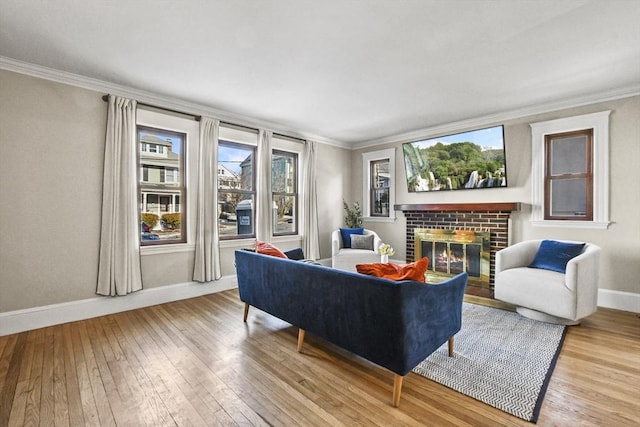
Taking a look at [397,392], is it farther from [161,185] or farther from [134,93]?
[134,93]

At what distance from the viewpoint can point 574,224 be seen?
12.5 ft

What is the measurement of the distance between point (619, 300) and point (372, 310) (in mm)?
3758

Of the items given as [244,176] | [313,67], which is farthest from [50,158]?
[313,67]

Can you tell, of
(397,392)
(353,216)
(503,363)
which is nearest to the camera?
(397,392)

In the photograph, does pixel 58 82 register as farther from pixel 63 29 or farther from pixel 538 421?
pixel 538 421

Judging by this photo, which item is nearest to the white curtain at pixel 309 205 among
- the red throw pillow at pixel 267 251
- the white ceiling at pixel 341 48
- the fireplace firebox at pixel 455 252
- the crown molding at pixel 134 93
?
the crown molding at pixel 134 93

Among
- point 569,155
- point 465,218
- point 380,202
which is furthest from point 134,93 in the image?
point 569,155

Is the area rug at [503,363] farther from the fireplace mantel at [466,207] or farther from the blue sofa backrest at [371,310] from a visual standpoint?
the fireplace mantel at [466,207]

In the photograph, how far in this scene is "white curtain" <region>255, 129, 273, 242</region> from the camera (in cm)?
475

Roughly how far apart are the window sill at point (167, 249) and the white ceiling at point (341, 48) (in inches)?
77.9

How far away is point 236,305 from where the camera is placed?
12.1ft

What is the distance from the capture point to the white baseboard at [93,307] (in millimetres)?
2867

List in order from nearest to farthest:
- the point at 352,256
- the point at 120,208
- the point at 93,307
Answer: the point at 93,307 → the point at 120,208 → the point at 352,256

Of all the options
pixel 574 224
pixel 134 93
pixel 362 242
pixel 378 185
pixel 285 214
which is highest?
pixel 134 93
